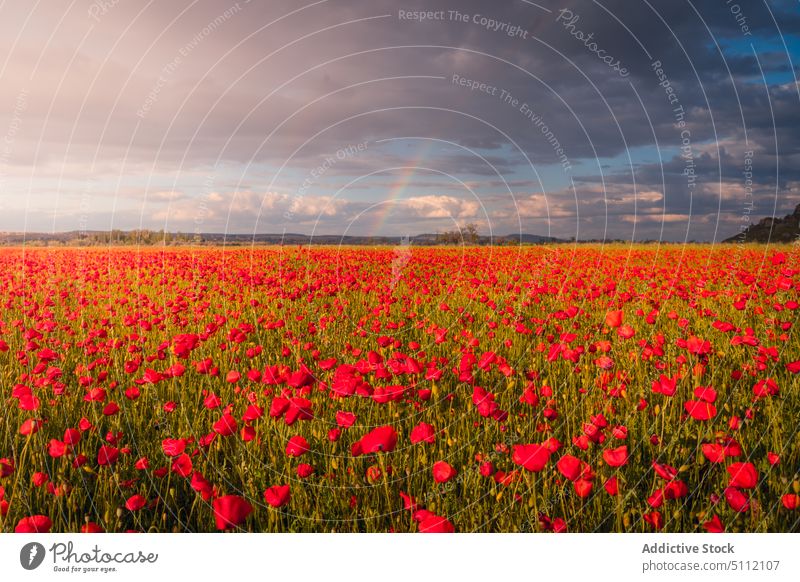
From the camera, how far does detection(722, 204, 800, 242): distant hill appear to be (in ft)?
18.6

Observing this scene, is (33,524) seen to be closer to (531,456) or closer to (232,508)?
(232,508)

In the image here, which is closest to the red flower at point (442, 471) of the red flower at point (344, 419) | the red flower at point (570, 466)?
the red flower at point (570, 466)

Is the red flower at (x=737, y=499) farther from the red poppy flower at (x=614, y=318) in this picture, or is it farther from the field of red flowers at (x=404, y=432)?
the red poppy flower at (x=614, y=318)

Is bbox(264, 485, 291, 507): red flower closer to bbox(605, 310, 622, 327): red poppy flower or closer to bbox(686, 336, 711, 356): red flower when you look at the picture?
bbox(605, 310, 622, 327): red poppy flower

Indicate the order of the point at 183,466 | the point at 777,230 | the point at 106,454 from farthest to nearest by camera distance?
the point at 777,230 < the point at 106,454 < the point at 183,466

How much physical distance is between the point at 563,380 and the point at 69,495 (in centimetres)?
368

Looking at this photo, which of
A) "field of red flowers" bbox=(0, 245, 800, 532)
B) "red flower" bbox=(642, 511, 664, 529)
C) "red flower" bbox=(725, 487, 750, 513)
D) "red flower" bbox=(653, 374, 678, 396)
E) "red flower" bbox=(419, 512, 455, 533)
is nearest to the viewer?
"red flower" bbox=(419, 512, 455, 533)

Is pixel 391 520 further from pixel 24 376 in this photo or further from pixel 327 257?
pixel 327 257

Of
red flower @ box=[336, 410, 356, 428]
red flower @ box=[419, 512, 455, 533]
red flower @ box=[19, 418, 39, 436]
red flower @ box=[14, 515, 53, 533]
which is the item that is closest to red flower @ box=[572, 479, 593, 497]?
red flower @ box=[419, 512, 455, 533]

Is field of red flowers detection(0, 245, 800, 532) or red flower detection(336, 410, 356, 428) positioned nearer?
field of red flowers detection(0, 245, 800, 532)

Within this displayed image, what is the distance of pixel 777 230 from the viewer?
655 inches

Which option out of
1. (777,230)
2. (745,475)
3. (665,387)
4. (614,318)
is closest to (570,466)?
(745,475)

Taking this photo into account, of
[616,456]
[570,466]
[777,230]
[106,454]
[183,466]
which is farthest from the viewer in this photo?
[777,230]
